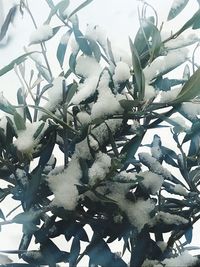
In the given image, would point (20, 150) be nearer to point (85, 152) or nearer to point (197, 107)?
point (85, 152)

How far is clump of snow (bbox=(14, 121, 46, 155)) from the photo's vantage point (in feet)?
2.15

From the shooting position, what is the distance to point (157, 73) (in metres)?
0.69

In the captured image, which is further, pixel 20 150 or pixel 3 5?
pixel 3 5

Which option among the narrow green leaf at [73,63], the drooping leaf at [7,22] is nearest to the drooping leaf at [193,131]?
the narrow green leaf at [73,63]

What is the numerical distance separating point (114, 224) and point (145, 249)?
58mm

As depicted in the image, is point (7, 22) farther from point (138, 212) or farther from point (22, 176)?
point (138, 212)

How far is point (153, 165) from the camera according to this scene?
0.67 metres

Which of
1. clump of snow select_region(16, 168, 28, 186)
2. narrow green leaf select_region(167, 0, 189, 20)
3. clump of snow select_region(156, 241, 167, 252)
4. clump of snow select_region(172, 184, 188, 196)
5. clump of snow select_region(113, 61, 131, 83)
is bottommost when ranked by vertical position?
clump of snow select_region(156, 241, 167, 252)

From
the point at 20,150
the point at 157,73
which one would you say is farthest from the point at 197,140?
the point at 20,150

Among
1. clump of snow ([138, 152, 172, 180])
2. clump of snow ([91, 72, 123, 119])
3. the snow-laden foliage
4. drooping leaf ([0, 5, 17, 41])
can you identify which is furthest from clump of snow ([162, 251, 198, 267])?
→ drooping leaf ([0, 5, 17, 41])

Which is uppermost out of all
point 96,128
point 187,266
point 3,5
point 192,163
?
point 3,5

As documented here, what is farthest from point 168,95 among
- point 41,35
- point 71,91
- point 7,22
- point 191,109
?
point 7,22

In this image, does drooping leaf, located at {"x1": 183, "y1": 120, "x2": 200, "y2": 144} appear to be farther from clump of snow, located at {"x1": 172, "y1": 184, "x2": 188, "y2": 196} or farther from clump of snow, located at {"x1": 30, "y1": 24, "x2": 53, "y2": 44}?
clump of snow, located at {"x1": 30, "y1": 24, "x2": 53, "y2": 44}

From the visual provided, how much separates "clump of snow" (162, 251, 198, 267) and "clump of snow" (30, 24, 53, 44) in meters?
0.40
